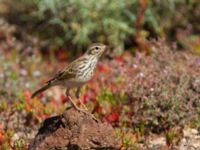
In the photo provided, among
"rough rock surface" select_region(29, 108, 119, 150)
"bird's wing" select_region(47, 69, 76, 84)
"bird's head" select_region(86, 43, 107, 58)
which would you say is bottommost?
"rough rock surface" select_region(29, 108, 119, 150)

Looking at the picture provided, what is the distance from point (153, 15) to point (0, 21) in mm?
3264

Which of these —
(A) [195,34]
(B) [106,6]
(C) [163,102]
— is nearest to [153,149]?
(C) [163,102]

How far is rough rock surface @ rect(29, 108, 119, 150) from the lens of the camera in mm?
8312

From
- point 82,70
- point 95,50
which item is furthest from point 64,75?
point 95,50

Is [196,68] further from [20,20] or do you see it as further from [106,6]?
[20,20]

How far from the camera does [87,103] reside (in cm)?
1088

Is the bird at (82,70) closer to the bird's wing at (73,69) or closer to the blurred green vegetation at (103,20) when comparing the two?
the bird's wing at (73,69)

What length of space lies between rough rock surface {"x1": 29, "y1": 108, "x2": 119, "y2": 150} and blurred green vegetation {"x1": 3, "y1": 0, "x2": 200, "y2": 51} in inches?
223

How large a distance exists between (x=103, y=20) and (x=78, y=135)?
6.43m

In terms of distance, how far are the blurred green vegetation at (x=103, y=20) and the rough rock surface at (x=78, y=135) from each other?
18.6 ft

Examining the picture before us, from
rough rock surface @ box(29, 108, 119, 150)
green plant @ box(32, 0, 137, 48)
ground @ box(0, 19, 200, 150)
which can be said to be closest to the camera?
rough rock surface @ box(29, 108, 119, 150)

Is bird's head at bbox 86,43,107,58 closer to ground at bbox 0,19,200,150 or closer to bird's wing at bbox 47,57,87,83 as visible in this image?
bird's wing at bbox 47,57,87,83

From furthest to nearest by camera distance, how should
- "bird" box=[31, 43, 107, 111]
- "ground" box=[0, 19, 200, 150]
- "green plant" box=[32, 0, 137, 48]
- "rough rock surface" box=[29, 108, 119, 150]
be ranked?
"green plant" box=[32, 0, 137, 48]
"ground" box=[0, 19, 200, 150]
"bird" box=[31, 43, 107, 111]
"rough rock surface" box=[29, 108, 119, 150]

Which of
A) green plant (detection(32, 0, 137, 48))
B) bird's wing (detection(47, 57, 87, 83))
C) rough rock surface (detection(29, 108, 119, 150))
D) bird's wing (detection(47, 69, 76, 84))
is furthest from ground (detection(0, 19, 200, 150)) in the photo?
green plant (detection(32, 0, 137, 48))
